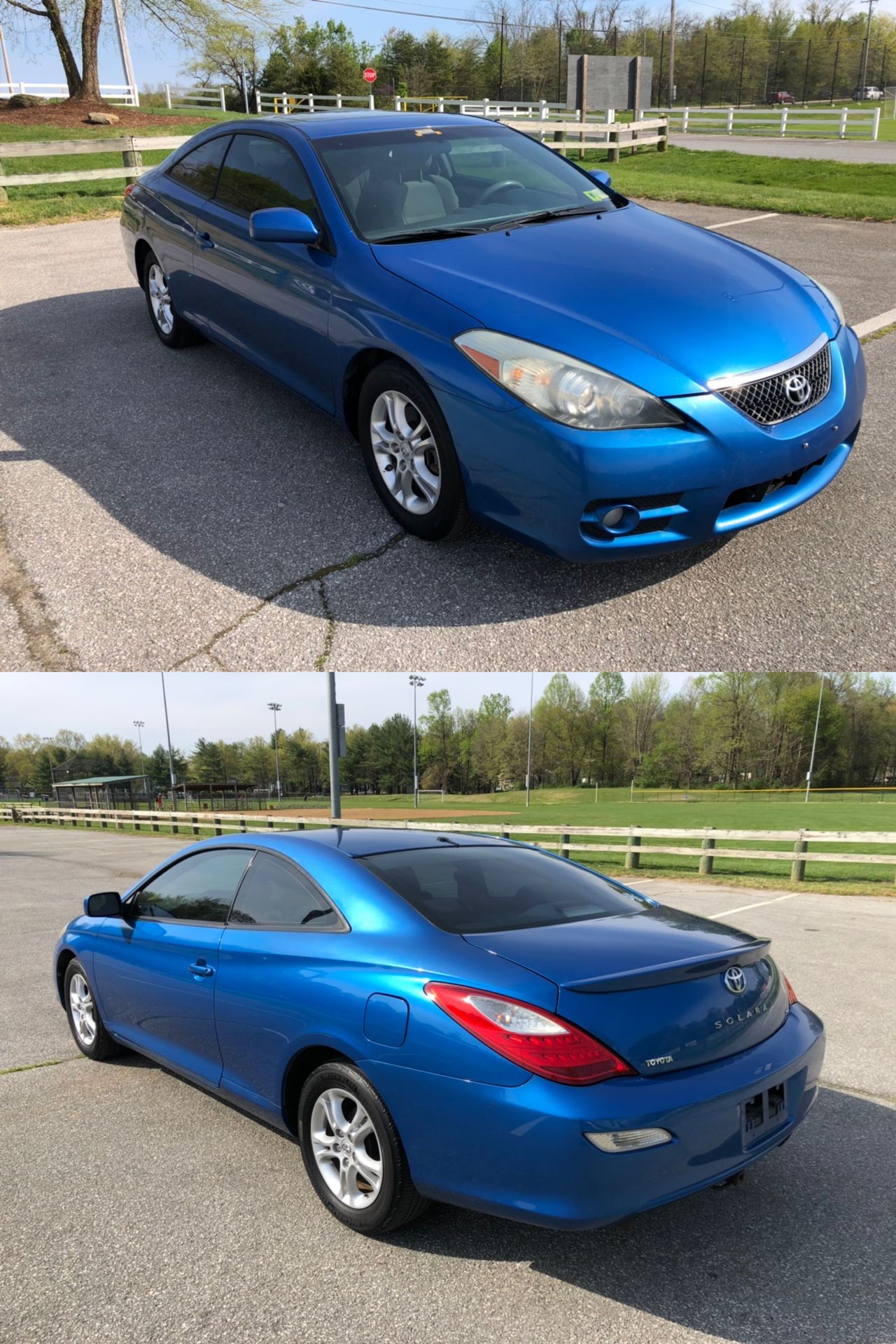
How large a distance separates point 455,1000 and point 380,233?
4442 mm

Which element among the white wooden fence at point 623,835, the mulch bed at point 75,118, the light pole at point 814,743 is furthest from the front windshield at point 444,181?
the light pole at point 814,743

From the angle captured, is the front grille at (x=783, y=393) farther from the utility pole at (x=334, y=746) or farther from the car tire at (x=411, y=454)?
the utility pole at (x=334, y=746)

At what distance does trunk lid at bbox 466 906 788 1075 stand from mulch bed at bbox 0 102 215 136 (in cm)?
3413

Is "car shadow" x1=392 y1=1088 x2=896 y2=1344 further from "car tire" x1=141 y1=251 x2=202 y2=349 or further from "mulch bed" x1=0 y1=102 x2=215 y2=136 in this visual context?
"mulch bed" x1=0 y1=102 x2=215 y2=136

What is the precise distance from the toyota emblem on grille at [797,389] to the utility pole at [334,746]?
26.7ft

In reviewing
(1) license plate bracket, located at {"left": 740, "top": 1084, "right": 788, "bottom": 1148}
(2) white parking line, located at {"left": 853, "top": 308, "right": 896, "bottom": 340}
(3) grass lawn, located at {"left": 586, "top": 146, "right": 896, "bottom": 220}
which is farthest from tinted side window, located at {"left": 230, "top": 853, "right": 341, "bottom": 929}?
(3) grass lawn, located at {"left": 586, "top": 146, "right": 896, "bottom": 220}

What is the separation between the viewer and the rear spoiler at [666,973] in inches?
105

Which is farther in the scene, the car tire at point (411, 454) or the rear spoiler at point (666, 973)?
the car tire at point (411, 454)

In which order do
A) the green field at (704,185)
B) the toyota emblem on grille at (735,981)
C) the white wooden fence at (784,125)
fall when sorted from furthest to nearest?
the white wooden fence at (784,125) → the green field at (704,185) → the toyota emblem on grille at (735,981)

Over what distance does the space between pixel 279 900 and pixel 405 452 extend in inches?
103

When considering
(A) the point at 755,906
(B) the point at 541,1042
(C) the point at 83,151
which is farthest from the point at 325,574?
(C) the point at 83,151

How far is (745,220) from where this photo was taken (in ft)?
50.1

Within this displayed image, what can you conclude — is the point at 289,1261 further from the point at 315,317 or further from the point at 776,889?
the point at 776,889

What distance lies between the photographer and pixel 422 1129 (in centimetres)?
271
